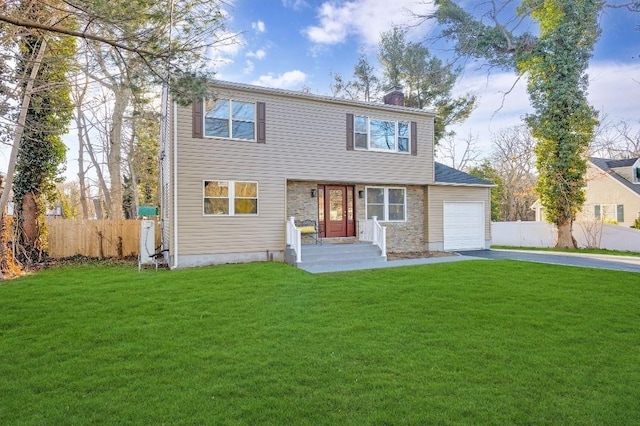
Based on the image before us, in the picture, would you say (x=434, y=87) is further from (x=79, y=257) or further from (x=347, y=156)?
(x=79, y=257)

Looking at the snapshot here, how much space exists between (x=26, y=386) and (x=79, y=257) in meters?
10.3

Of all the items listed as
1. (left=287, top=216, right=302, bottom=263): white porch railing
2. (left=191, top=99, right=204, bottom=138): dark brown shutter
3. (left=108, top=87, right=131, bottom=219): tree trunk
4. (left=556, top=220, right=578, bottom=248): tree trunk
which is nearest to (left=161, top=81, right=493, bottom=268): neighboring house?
(left=191, top=99, right=204, bottom=138): dark brown shutter

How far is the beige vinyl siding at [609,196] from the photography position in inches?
868

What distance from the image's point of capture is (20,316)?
573 cm

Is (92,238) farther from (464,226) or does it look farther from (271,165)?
(464,226)

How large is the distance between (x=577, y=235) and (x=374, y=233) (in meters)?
11.3

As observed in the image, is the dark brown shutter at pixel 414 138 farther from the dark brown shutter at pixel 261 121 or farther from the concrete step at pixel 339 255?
the dark brown shutter at pixel 261 121

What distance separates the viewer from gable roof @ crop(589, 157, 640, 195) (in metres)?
22.6

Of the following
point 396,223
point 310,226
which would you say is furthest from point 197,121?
point 396,223

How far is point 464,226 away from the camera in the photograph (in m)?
15.1

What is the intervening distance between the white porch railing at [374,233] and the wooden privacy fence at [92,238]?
7.92 meters

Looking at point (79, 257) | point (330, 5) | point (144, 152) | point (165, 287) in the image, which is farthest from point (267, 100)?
point (144, 152)

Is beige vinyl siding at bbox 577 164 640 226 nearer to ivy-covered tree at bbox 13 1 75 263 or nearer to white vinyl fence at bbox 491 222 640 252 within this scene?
white vinyl fence at bbox 491 222 640 252

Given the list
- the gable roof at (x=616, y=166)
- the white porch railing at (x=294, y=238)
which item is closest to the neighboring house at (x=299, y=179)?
the white porch railing at (x=294, y=238)
